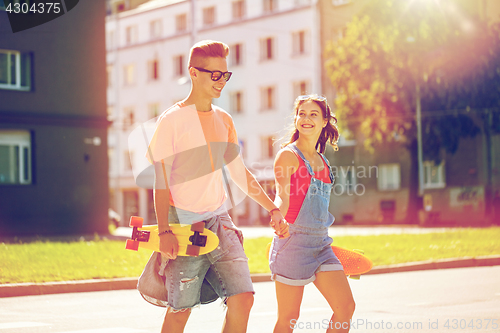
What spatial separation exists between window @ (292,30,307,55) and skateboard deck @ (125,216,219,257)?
4171 cm

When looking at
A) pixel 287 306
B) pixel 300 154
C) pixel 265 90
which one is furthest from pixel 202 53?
pixel 265 90

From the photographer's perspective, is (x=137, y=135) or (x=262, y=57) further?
(x=262, y=57)

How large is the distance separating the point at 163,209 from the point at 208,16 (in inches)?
1859

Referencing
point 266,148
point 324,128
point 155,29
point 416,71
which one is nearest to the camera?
point 324,128

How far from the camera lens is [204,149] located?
13.9 ft

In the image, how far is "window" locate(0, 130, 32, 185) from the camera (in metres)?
23.3

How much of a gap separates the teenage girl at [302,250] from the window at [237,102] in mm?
43726

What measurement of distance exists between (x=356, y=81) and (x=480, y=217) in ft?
31.0

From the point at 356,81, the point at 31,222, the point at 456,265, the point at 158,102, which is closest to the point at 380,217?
the point at 356,81

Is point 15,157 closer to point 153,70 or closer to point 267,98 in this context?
point 267,98

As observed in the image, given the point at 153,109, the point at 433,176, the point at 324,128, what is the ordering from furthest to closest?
1. the point at 153,109
2. the point at 433,176
3. the point at 324,128

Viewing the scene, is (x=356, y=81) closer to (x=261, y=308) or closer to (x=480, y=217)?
(x=480, y=217)

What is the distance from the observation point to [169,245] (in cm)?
400

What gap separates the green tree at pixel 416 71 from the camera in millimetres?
34406
